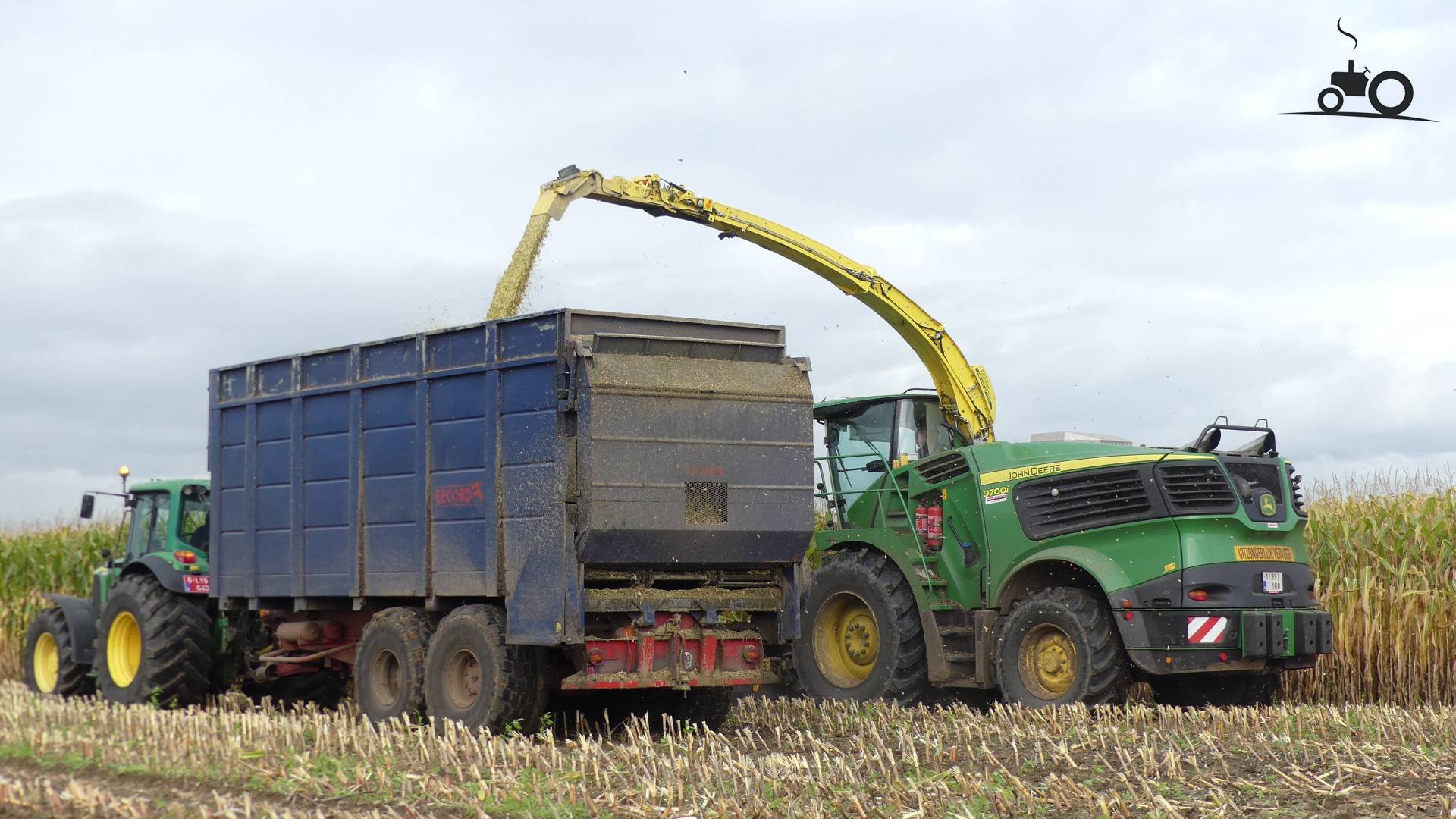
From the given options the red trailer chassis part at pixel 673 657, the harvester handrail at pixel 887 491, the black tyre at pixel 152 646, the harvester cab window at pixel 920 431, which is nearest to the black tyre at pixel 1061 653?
the harvester handrail at pixel 887 491

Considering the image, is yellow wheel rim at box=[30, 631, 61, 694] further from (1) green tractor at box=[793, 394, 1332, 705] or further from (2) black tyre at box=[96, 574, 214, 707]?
(1) green tractor at box=[793, 394, 1332, 705]

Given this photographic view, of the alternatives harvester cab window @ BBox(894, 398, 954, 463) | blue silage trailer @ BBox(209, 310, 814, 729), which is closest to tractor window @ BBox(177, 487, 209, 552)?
blue silage trailer @ BBox(209, 310, 814, 729)

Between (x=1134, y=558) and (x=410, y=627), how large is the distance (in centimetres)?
518

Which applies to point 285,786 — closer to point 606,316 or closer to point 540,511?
point 540,511

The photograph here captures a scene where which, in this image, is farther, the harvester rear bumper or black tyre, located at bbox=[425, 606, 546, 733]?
the harvester rear bumper

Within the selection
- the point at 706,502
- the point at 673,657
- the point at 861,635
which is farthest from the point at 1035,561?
the point at 673,657

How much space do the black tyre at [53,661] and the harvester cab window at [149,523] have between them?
1071 mm

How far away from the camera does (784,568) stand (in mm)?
11250

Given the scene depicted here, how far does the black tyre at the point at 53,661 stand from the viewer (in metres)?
14.9

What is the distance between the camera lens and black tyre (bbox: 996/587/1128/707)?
1084 centimetres

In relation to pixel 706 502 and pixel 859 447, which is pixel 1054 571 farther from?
pixel 706 502

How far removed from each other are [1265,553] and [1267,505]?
0.36 m

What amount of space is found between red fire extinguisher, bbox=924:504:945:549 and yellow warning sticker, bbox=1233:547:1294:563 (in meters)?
2.36

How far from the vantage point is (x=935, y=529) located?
1254cm
